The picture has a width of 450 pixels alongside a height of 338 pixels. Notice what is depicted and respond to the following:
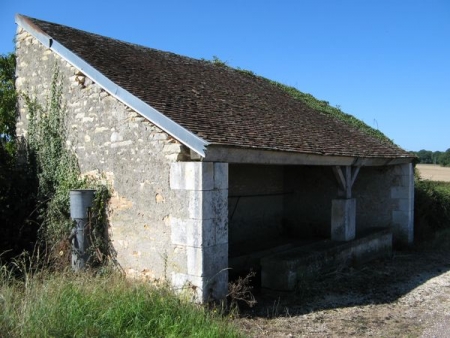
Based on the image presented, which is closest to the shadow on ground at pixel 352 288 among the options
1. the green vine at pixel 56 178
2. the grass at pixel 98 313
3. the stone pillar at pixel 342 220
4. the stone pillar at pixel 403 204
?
the stone pillar at pixel 342 220

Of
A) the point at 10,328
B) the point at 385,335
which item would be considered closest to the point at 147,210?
the point at 10,328

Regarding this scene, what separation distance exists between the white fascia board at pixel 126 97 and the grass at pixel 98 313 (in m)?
1.80

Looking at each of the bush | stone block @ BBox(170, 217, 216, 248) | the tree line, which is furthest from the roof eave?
the tree line

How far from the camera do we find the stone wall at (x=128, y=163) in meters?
5.96

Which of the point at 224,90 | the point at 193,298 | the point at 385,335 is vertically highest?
the point at 224,90

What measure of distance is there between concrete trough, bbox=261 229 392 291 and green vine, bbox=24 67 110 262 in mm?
2573

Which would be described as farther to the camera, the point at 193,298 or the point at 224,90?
the point at 224,90

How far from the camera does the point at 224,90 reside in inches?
356

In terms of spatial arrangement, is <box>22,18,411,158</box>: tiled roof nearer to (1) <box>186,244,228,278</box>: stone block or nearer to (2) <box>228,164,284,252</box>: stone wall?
(1) <box>186,244,228,278</box>: stone block

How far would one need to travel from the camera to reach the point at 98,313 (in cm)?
439

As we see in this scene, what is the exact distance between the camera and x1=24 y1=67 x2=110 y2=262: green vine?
681cm

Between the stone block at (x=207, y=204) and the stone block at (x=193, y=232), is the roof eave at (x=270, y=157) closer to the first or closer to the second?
the stone block at (x=207, y=204)

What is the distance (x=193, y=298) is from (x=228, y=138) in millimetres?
2059

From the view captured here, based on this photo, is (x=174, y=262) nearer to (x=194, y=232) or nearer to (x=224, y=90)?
(x=194, y=232)
